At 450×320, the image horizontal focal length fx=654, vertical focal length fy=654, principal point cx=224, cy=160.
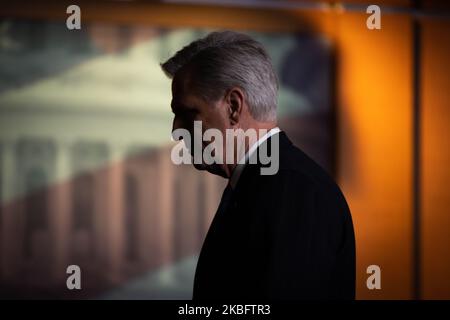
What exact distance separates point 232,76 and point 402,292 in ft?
8.41

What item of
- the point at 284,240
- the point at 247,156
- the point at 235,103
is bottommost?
the point at 284,240

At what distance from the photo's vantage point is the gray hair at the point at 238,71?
1263mm

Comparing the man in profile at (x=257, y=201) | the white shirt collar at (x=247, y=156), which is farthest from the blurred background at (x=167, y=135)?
the white shirt collar at (x=247, y=156)

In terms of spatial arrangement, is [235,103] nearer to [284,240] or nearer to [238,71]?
[238,71]

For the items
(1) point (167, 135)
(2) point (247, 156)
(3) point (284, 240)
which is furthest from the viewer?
(1) point (167, 135)

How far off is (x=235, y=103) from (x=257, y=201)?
273mm

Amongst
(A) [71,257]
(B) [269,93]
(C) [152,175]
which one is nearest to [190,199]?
(C) [152,175]

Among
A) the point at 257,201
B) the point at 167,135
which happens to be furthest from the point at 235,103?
the point at 167,135

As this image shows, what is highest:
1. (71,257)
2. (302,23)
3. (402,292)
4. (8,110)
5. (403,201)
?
(302,23)

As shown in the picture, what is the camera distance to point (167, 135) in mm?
3389

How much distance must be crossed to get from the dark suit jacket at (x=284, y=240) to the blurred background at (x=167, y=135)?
2.20m
